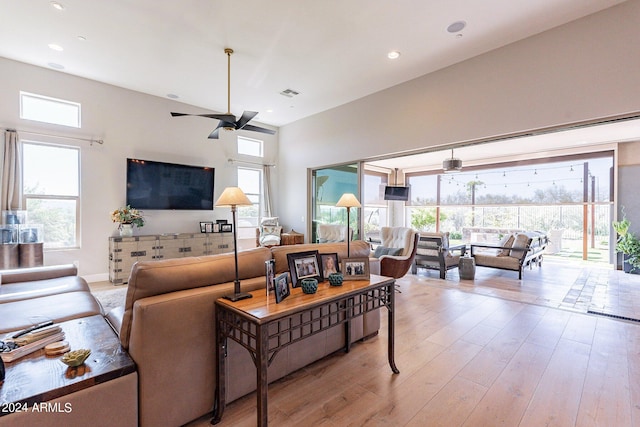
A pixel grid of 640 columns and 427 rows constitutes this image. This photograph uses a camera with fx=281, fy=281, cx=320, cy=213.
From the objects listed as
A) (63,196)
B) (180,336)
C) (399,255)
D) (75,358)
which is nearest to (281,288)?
(180,336)

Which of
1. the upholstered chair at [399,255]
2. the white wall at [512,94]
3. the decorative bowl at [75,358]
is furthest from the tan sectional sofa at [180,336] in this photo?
the white wall at [512,94]

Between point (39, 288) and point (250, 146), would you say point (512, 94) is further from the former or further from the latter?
point (39, 288)

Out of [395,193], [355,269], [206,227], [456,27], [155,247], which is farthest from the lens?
[395,193]

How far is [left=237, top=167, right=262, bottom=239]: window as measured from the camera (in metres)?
7.22

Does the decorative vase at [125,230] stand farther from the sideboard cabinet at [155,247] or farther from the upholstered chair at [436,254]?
the upholstered chair at [436,254]

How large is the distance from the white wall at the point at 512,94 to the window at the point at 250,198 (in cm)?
248

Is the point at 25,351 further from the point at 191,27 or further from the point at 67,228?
the point at 67,228

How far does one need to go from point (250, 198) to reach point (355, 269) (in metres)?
5.48

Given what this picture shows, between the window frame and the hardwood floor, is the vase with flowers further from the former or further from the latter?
the hardwood floor

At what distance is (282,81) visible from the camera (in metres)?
5.05

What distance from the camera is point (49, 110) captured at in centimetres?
484

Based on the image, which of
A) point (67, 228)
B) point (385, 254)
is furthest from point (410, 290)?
point (67, 228)

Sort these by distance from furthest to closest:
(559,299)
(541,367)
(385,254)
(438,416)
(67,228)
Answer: (67,228) → (385,254) → (559,299) → (541,367) → (438,416)

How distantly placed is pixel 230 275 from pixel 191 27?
133 inches
